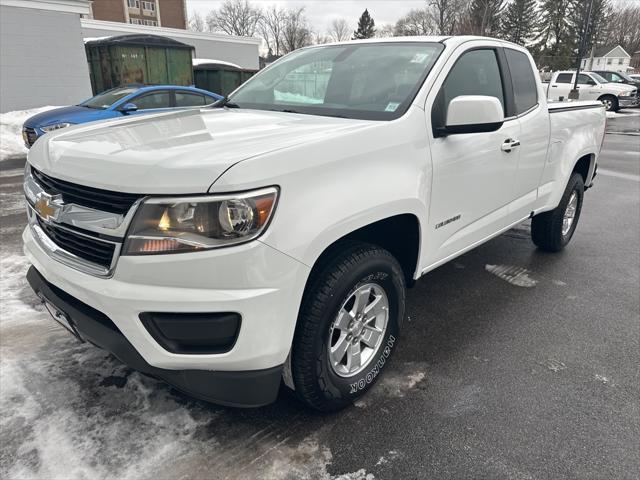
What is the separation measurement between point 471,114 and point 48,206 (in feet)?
6.91

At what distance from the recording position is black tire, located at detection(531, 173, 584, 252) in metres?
4.52

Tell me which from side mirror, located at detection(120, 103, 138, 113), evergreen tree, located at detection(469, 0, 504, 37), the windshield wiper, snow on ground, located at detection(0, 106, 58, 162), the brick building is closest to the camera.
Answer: the windshield wiper

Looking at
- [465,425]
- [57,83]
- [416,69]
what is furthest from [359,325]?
[57,83]

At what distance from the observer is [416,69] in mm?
2820

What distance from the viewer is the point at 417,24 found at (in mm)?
58250

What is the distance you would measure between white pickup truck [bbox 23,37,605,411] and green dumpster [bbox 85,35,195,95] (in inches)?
568

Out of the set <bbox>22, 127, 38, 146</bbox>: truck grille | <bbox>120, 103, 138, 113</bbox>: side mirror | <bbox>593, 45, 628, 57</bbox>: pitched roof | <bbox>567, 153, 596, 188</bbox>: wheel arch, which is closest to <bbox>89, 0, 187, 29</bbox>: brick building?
<bbox>22, 127, 38, 146</bbox>: truck grille

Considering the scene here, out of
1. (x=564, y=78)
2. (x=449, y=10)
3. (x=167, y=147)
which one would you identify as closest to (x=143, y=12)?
(x=449, y=10)

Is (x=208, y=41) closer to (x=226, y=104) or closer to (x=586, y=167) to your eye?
(x=586, y=167)

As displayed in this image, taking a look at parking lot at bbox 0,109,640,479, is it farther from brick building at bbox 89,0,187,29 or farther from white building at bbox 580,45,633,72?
white building at bbox 580,45,633,72

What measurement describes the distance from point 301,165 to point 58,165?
107 centimetres

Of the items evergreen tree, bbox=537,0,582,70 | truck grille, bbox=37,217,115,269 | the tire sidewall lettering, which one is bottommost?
the tire sidewall lettering

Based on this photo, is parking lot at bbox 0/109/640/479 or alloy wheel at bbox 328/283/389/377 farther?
alloy wheel at bbox 328/283/389/377

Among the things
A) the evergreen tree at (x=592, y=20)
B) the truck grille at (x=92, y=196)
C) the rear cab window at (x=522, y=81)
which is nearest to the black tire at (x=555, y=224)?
the rear cab window at (x=522, y=81)
